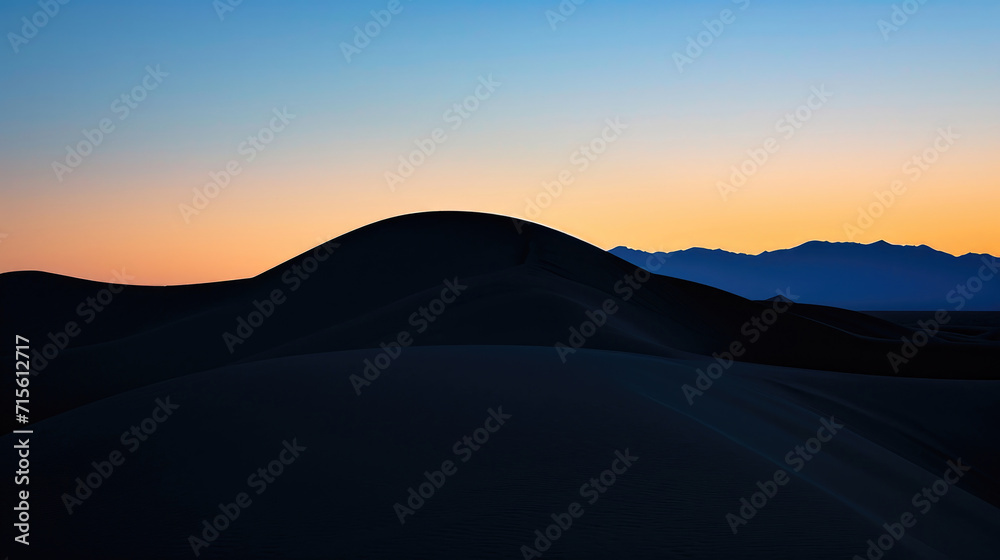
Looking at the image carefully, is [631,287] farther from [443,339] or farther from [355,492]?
[355,492]

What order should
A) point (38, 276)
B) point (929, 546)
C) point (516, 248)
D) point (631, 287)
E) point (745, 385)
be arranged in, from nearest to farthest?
point (929, 546) → point (745, 385) → point (631, 287) → point (516, 248) → point (38, 276)

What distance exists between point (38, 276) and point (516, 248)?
90.5 ft

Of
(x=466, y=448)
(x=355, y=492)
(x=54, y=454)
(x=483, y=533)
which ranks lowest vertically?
(x=54, y=454)

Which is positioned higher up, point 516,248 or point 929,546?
point 516,248

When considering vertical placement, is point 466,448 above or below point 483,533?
above

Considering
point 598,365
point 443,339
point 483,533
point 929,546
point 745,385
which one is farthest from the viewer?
point 443,339

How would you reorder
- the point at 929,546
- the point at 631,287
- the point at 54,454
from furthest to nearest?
the point at 631,287 < the point at 54,454 < the point at 929,546

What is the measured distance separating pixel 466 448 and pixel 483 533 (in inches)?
61.7

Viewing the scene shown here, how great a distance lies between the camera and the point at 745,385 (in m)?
12.9

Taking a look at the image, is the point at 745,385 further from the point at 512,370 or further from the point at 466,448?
the point at 466,448

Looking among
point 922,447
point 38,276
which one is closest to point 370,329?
point 922,447

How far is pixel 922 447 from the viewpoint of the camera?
1293cm

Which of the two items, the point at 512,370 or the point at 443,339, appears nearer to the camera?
the point at 512,370

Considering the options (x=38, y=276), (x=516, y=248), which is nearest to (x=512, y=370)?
(x=516, y=248)
